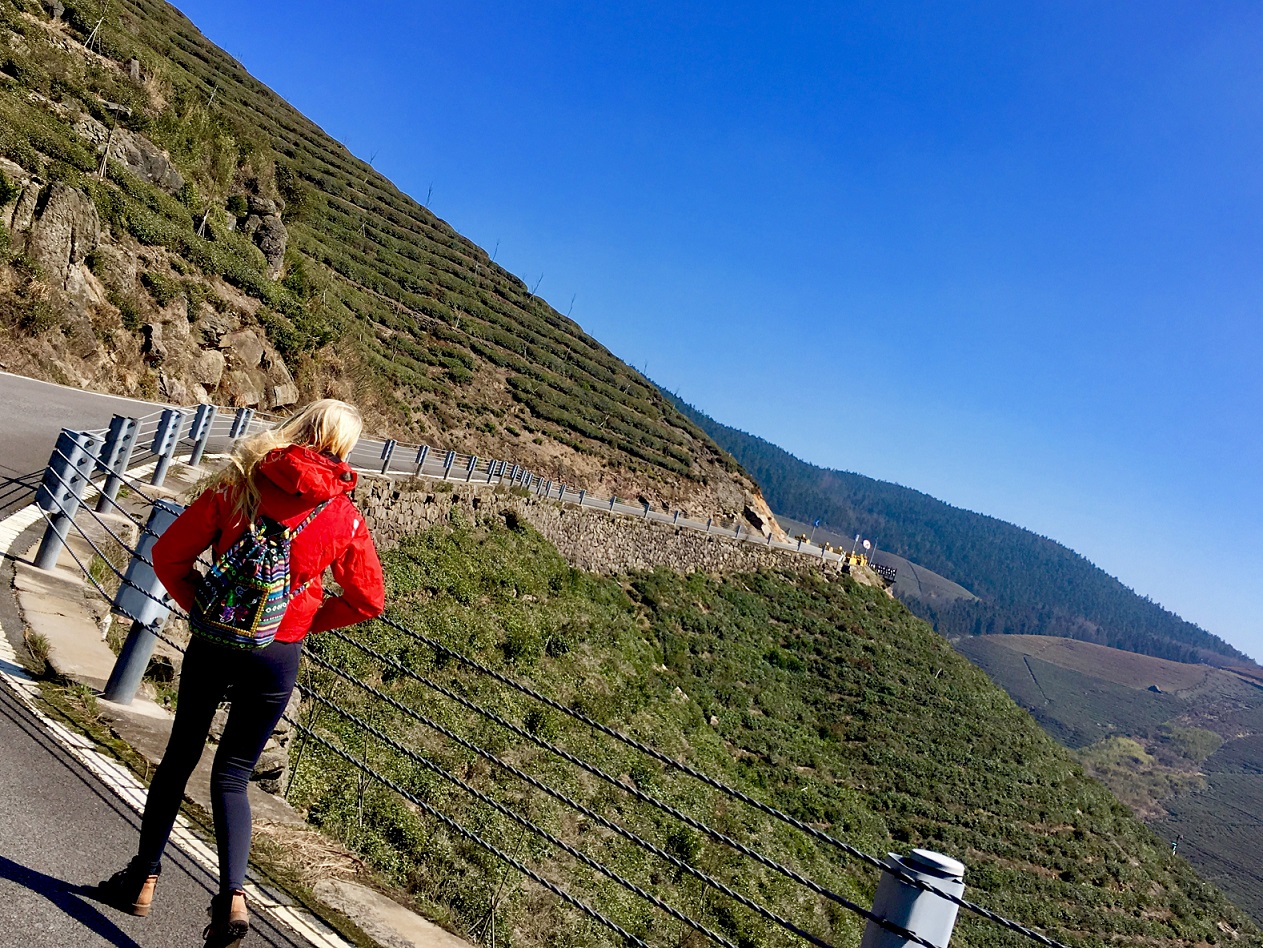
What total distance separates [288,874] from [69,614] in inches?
125

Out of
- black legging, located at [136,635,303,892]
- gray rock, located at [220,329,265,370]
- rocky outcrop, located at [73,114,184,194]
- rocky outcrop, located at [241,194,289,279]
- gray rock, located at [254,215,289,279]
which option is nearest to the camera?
black legging, located at [136,635,303,892]

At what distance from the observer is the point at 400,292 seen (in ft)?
175

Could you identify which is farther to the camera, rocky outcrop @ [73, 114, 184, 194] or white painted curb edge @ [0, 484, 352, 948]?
rocky outcrop @ [73, 114, 184, 194]

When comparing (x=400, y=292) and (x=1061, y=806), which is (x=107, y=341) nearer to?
(x=400, y=292)

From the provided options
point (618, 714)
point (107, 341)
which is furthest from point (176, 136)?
point (618, 714)

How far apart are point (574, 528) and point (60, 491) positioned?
1034 inches

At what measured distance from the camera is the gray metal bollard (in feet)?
8.23

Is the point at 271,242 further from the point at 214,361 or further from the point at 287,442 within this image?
the point at 287,442

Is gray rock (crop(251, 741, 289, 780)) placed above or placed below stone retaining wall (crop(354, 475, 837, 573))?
below

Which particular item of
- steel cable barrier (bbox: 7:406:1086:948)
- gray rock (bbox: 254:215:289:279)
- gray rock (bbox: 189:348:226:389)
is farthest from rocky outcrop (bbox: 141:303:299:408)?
gray rock (bbox: 254:215:289:279)

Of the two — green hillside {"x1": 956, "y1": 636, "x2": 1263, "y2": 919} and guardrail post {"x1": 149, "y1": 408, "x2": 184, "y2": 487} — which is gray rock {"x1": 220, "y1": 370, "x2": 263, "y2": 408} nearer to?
guardrail post {"x1": 149, "y1": 408, "x2": 184, "y2": 487}

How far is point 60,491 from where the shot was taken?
5.97 metres

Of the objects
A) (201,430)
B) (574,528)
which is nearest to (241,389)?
(201,430)

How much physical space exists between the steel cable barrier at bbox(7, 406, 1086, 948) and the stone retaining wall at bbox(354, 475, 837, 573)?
157 inches
